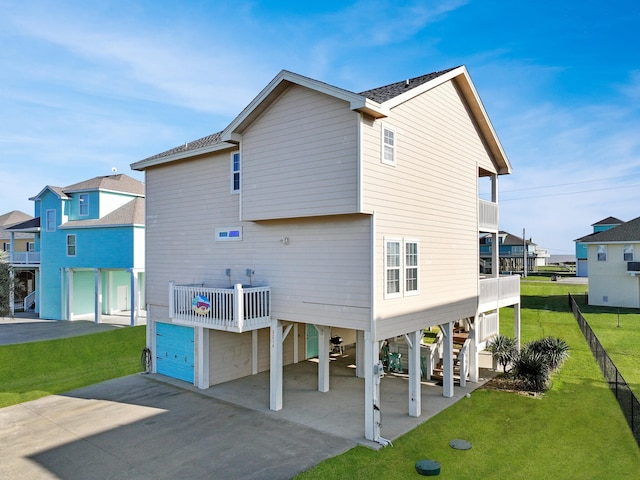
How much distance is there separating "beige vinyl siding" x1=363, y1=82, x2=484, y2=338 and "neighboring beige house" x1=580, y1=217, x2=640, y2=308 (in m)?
22.1

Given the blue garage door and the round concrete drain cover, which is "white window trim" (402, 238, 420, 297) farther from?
the blue garage door

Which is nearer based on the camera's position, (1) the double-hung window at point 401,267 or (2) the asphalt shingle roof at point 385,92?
(1) the double-hung window at point 401,267

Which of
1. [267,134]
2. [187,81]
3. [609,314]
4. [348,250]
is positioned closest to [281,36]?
[187,81]

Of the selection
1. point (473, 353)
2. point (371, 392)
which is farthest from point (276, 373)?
point (473, 353)

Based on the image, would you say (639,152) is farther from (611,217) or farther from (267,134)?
(267,134)

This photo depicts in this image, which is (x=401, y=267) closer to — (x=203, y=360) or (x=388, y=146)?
(x=388, y=146)

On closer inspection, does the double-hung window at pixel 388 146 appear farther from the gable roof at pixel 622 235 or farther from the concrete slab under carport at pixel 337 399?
the gable roof at pixel 622 235

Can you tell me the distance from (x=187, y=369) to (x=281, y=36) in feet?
46.6

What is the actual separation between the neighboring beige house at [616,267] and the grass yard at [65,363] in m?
32.6

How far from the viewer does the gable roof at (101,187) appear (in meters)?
27.0

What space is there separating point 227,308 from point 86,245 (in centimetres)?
1946

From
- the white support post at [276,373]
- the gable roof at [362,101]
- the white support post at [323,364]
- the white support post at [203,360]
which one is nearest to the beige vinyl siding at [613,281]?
the gable roof at [362,101]

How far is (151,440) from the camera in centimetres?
960

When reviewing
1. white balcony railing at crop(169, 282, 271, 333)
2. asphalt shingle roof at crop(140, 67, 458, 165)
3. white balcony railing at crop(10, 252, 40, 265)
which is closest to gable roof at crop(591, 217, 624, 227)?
asphalt shingle roof at crop(140, 67, 458, 165)
